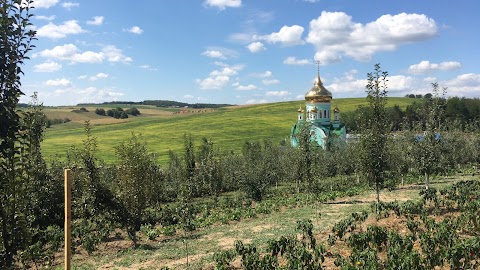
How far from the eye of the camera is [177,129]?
4651 inches

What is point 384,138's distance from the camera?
25.3 m

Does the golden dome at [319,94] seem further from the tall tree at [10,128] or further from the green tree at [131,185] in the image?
the tall tree at [10,128]

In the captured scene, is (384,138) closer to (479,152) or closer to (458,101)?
(479,152)

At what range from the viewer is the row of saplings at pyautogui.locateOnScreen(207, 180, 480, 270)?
42.3 feet

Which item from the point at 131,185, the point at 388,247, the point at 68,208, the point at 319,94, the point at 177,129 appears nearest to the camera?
the point at 68,208

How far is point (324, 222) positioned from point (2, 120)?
2061 centimetres

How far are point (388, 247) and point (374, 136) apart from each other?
10952mm

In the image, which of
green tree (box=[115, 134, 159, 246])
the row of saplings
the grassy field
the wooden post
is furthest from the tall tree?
the grassy field

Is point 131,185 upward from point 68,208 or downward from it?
downward

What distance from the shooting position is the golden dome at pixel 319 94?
240 ft

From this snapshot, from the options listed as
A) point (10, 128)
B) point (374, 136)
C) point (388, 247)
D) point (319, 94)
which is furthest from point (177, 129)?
point (10, 128)

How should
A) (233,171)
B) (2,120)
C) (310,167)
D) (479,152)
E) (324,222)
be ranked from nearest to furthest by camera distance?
1. (2,120)
2. (324,222)
3. (310,167)
4. (233,171)
5. (479,152)

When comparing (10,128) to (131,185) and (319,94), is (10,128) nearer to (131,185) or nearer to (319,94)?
(131,185)

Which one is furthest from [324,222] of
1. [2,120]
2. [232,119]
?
[232,119]
